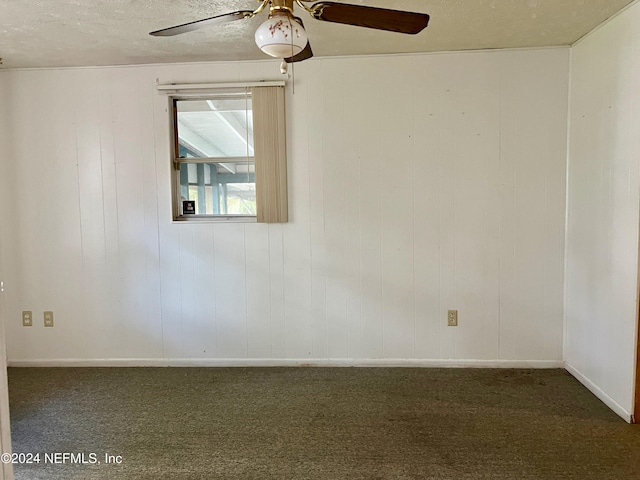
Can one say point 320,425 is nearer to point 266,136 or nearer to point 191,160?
point 266,136

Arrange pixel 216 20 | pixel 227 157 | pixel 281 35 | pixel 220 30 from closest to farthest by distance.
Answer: pixel 281 35 < pixel 216 20 < pixel 220 30 < pixel 227 157

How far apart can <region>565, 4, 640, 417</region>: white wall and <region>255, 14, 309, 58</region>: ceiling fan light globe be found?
6.55ft

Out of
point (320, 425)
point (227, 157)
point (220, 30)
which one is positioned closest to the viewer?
point (320, 425)

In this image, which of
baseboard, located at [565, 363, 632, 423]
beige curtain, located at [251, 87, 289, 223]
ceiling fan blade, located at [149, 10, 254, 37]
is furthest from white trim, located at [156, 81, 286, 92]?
baseboard, located at [565, 363, 632, 423]

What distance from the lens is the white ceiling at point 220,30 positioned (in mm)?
2170

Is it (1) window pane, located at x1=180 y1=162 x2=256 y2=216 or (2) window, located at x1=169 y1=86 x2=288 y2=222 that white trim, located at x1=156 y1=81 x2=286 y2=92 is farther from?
(1) window pane, located at x1=180 y1=162 x2=256 y2=216

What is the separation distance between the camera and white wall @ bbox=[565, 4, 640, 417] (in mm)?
2234

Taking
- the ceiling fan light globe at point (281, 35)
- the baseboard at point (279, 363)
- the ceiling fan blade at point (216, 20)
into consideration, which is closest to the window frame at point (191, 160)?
the baseboard at point (279, 363)

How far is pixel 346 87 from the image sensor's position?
294 cm

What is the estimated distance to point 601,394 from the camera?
2492mm

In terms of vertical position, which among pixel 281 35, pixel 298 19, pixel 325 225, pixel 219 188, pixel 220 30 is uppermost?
pixel 220 30

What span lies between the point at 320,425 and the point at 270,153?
1.94 metres

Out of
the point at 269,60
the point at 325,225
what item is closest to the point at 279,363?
the point at 325,225

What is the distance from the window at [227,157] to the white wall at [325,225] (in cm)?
11
